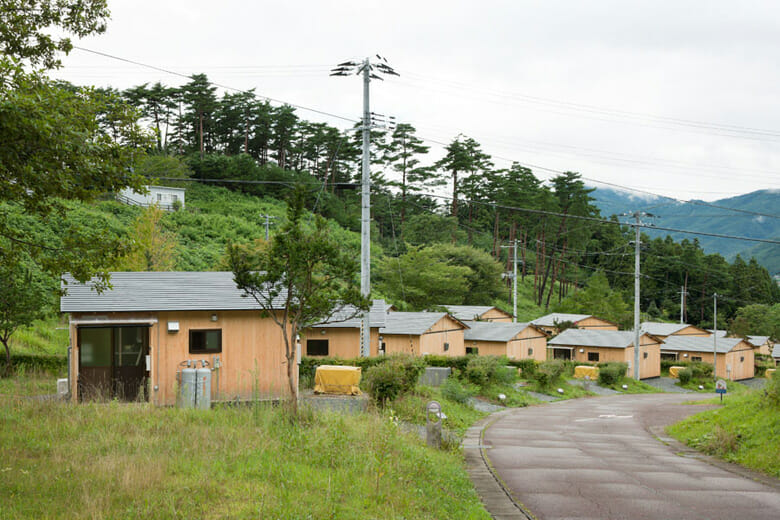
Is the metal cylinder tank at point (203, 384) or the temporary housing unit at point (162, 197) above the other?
the temporary housing unit at point (162, 197)

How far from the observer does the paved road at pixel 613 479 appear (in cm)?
826

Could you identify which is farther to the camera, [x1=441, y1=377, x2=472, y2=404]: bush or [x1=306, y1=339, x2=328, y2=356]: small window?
[x1=306, y1=339, x2=328, y2=356]: small window

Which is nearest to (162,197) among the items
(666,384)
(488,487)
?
(666,384)

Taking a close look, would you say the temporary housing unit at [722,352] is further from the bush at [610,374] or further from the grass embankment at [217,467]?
the grass embankment at [217,467]

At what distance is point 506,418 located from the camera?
Answer: 69.3 feet

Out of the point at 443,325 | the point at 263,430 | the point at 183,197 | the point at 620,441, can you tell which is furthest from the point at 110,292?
the point at 183,197

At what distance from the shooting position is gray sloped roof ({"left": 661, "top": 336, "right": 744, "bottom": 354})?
5238cm

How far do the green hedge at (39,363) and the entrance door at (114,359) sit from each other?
601 centimetres

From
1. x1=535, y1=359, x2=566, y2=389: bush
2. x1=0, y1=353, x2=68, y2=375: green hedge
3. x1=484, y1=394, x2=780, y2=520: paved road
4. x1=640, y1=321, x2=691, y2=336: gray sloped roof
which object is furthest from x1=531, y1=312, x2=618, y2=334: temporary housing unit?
x1=0, y1=353, x2=68, y2=375: green hedge

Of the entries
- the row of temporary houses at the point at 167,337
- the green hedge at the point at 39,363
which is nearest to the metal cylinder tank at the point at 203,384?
the row of temporary houses at the point at 167,337

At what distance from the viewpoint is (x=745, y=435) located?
44.3ft

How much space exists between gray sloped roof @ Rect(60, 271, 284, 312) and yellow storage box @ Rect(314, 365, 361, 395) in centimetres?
294

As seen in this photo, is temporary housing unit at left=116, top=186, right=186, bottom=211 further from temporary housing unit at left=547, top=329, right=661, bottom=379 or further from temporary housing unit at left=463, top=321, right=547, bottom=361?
temporary housing unit at left=547, top=329, right=661, bottom=379

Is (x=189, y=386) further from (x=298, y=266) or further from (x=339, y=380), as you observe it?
(x=298, y=266)
